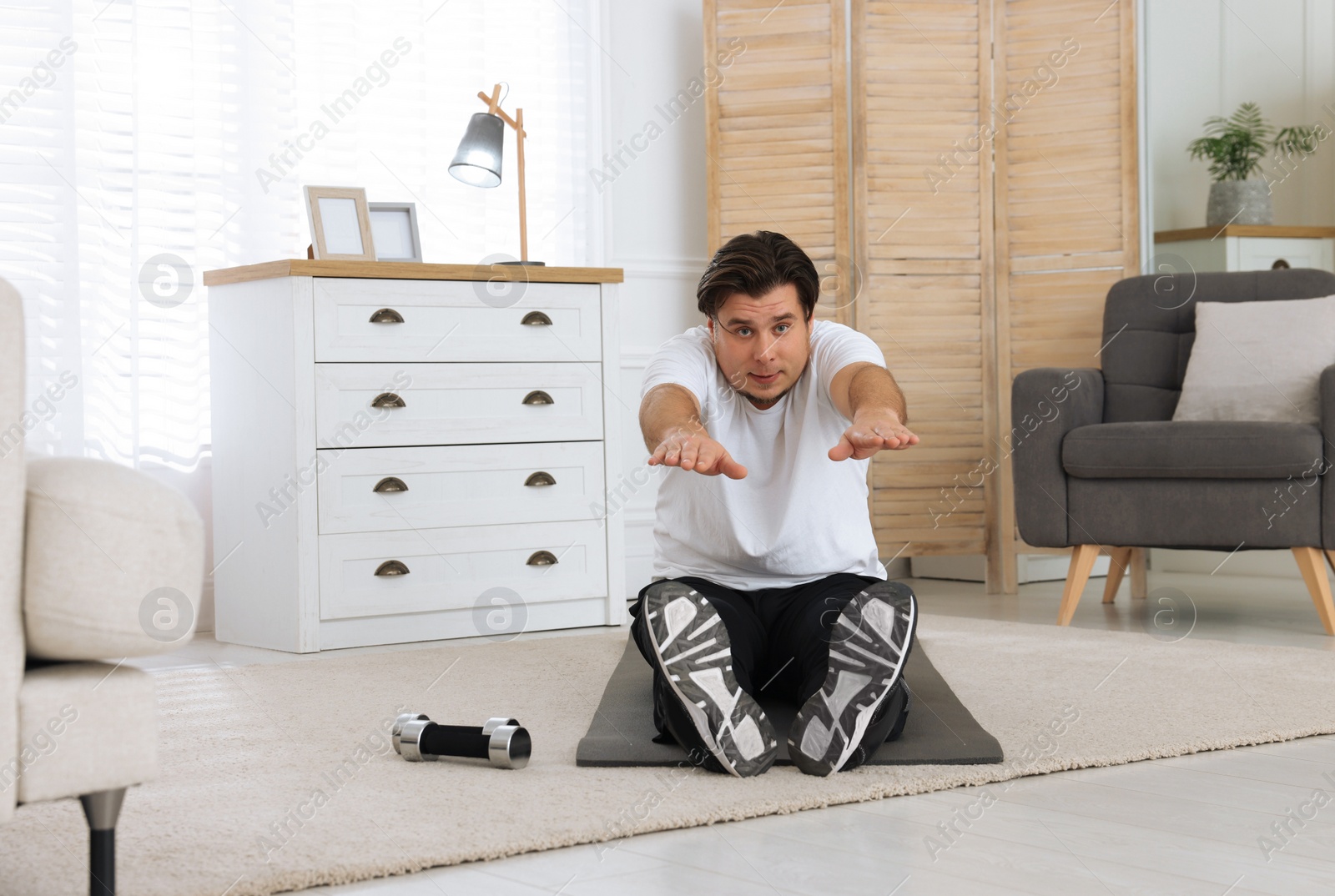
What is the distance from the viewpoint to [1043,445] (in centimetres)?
331

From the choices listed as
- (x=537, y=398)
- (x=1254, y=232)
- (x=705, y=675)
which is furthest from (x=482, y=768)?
(x=1254, y=232)

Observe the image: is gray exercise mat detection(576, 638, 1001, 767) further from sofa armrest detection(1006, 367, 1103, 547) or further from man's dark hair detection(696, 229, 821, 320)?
sofa armrest detection(1006, 367, 1103, 547)

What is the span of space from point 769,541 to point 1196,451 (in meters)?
1.54

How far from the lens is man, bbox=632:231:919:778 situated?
1.71 meters

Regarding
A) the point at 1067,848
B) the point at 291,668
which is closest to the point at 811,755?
the point at 1067,848

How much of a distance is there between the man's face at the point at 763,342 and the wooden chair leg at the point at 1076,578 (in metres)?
1.56

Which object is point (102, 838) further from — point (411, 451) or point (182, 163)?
point (182, 163)

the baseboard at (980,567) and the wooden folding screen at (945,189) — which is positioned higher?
the wooden folding screen at (945,189)

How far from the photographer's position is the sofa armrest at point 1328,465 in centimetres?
298

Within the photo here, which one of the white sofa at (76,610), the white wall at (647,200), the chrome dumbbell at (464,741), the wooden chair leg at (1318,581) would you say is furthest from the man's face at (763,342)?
the white wall at (647,200)

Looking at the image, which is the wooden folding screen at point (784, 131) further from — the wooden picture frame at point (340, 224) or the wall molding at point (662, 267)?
the wooden picture frame at point (340, 224)

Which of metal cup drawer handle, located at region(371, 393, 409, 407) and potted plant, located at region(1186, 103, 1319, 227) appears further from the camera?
potted plant, located at region(1186, 103, 1319, 227)

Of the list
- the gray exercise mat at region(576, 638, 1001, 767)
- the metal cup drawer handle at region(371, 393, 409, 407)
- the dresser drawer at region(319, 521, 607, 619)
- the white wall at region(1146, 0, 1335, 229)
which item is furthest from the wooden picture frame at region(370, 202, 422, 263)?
the white wall at region(1146, 0, 1335, 229)

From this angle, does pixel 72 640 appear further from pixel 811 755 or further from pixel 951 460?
pixel 951 460
